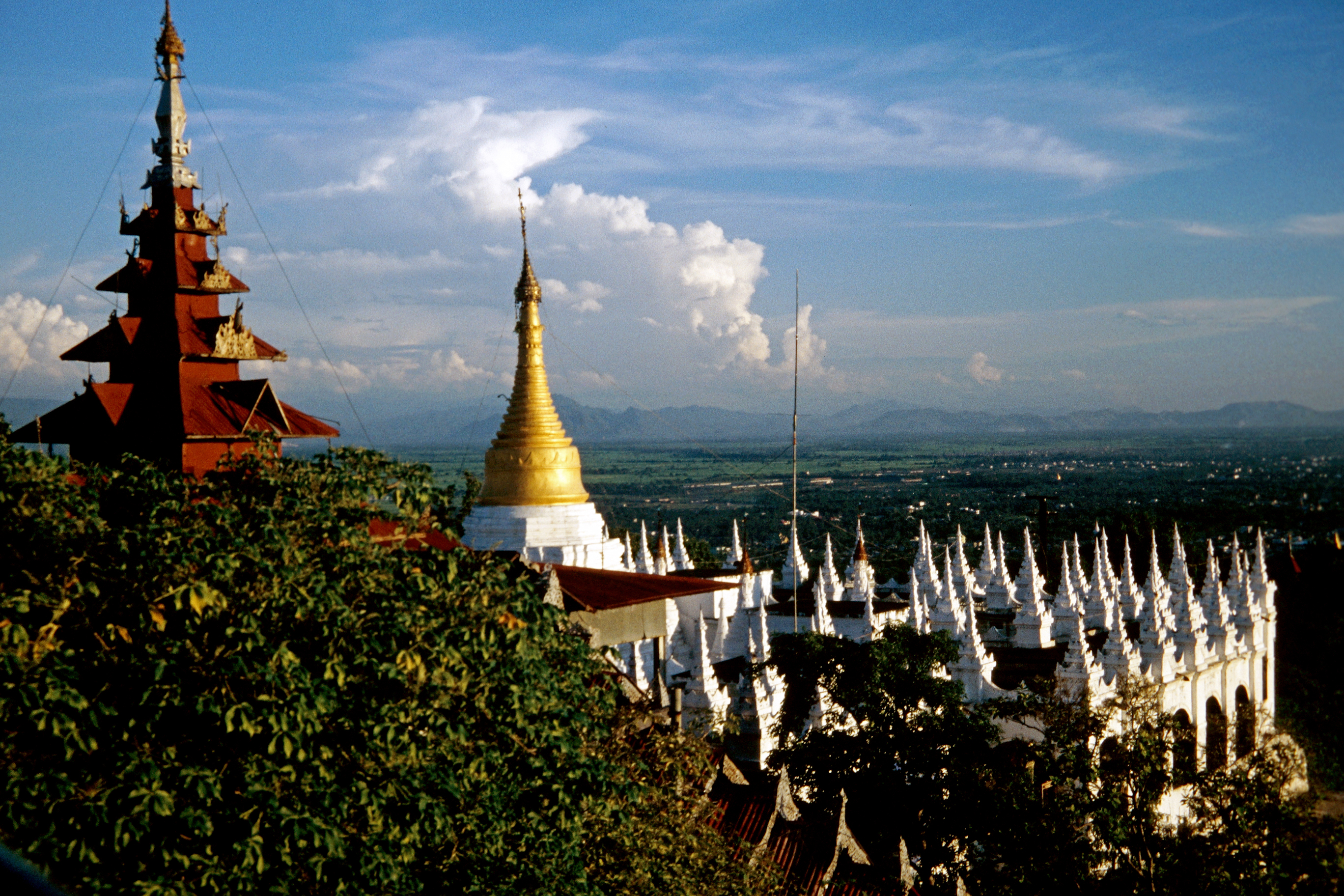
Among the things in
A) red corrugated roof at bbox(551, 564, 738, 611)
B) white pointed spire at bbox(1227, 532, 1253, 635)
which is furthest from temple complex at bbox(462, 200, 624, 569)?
white pointed spire at bbox(1227, 532, 1253, 635)

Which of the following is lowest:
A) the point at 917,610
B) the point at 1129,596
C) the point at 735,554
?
the point at 1129,596

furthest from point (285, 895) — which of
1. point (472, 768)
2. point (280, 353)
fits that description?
point (280, 353)

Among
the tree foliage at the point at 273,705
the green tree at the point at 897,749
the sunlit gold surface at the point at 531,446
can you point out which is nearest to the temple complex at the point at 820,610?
the sunlit gold surface at the point at 531,446

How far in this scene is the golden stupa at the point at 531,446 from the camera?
3616cm

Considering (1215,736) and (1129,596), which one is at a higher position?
(1129,596)

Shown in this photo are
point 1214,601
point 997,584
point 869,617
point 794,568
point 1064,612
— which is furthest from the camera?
point 997,584

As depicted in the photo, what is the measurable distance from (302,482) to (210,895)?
13.8 feet

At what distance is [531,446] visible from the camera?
36.3 m

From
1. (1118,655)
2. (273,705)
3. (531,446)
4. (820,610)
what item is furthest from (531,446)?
(273,705)

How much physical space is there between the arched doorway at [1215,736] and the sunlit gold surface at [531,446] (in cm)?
1869

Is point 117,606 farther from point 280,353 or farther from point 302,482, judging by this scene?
point 280,353

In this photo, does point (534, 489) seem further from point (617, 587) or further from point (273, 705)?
point (273, 705)

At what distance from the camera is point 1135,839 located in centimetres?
1720

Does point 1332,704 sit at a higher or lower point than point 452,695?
lower
